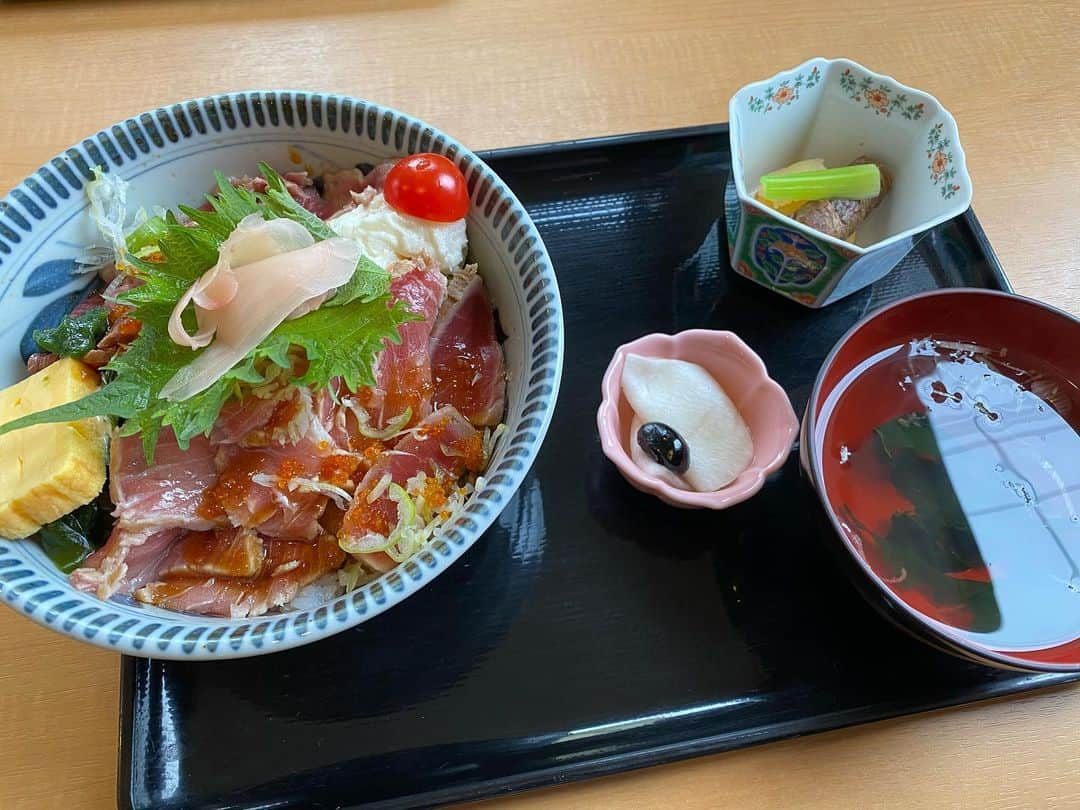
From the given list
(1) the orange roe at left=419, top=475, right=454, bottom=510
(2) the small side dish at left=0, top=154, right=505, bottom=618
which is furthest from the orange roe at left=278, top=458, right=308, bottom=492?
(1) the orange roe at left=419, top=475, right=454, bottom=510

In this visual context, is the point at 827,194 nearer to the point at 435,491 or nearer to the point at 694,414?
the point at 694,414

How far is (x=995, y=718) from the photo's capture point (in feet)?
4.16

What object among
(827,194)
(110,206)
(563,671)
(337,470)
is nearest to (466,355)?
(337,470)

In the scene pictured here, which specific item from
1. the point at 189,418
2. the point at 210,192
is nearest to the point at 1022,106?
the point at 210,192

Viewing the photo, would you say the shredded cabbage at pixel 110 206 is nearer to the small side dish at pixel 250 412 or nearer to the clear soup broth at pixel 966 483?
the small side dish at pixel 250 412

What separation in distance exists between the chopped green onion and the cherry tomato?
0.68 meters

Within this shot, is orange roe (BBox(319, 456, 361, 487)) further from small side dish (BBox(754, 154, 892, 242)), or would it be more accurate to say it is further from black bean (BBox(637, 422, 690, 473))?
small side dish (BBox(754, 154, 892, 242))

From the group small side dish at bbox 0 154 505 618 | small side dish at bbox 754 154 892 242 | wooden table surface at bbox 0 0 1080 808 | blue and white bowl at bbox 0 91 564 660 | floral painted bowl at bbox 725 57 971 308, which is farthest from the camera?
wooden table surface at bbox 0 0 1080 808

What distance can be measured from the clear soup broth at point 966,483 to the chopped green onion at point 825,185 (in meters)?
0.37

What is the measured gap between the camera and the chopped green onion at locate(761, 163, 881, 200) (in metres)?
1.57

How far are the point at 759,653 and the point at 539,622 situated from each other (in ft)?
1.24

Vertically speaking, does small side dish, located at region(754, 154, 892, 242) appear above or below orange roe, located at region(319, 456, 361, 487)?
above

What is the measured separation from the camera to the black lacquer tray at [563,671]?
1.17 meters

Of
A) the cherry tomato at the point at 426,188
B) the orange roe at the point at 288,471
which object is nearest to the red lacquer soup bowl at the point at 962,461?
the cherry tomato at the point at 426,188
